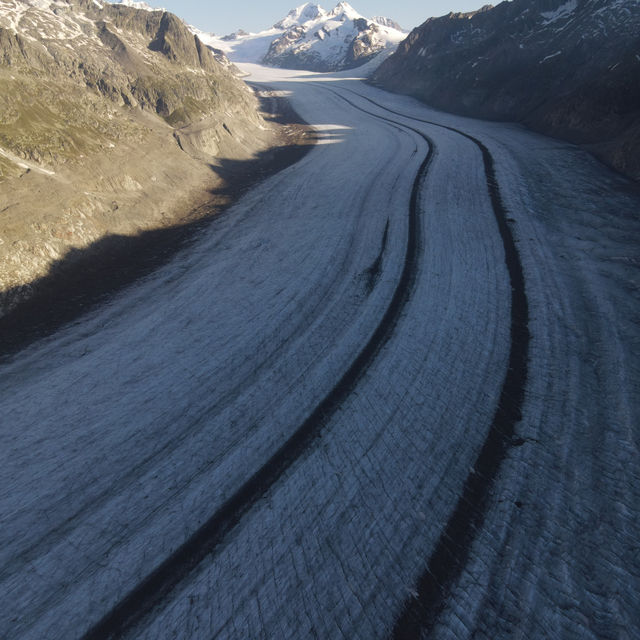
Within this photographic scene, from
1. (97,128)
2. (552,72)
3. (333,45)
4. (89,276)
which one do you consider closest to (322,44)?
(333,45)

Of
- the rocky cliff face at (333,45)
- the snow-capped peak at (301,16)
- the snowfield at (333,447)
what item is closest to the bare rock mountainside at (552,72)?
the snowfield at (333,447)

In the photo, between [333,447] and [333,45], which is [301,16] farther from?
[333,447]

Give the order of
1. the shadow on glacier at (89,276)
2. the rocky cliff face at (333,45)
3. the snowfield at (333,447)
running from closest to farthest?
the snowfield at (333,447) → the shadow on glacier at (89,276) → the rocky cliff face at (333,45)

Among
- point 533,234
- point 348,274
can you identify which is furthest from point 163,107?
point 533,234

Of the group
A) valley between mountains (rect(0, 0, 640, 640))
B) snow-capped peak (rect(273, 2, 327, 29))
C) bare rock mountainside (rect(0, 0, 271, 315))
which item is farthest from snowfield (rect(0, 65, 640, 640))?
snow-capped peak (rect(273, 2, 327, 29))

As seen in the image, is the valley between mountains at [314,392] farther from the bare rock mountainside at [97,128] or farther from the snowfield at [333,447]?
the bare rock mountainside at [97,128]

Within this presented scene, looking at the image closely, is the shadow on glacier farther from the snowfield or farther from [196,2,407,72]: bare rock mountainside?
[196,2,407,72]: bare rock mountainside
